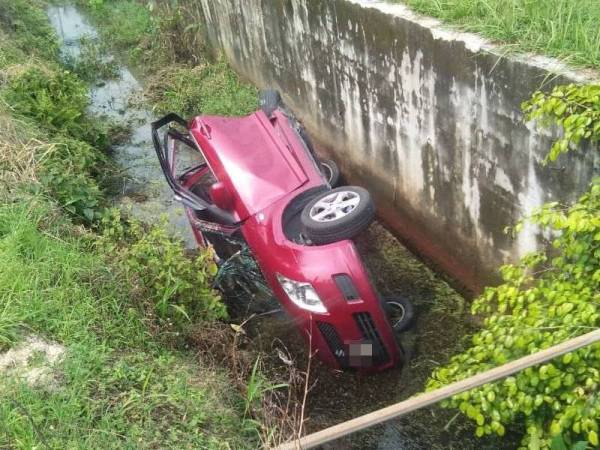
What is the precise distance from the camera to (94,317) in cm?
396

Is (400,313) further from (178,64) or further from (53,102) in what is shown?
(178,64)

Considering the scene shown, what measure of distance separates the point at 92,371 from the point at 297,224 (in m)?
2.03

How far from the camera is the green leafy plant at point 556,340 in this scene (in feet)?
9.13

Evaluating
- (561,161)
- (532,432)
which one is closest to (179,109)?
(561,161)

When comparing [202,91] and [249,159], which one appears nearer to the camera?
[249,159]

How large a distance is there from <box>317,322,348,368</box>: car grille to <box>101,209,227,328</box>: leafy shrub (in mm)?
831

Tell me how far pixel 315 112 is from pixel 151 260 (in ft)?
12.1

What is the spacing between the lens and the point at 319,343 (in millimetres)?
4480

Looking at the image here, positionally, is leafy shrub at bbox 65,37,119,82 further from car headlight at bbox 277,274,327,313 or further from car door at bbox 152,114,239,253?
car headlight at bbox 277,274,327,313

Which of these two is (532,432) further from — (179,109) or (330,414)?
(179,109)

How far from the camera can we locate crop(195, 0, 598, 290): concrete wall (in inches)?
165

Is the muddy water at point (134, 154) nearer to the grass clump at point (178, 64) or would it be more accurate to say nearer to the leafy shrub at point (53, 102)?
the grass clump at point (178, 64)

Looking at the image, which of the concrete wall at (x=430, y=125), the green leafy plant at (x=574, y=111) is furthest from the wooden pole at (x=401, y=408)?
the concrete wall at (x=430, y=125)

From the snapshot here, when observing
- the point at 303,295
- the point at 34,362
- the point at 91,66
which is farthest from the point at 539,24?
the point at 91,66
